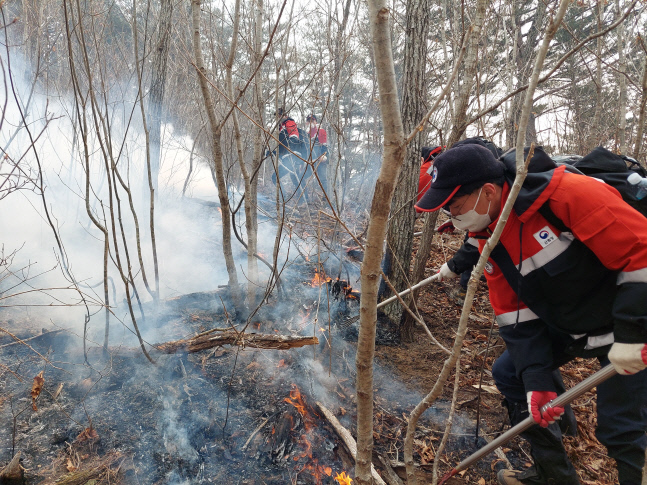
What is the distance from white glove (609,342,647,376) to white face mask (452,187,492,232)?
34.2 inches

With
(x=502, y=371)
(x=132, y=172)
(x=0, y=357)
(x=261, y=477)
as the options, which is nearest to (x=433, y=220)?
(x=502, y=371)

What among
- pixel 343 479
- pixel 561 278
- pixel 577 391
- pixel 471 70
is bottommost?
pixel 343 479

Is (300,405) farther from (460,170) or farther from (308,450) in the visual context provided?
(460,170)

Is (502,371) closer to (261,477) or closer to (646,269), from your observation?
(646,269)

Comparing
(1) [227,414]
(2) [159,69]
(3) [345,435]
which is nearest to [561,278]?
(3) [345,435]

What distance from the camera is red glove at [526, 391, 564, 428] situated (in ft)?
6.41

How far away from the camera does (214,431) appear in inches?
115

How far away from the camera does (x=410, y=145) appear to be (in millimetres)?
4172

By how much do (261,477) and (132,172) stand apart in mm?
10152

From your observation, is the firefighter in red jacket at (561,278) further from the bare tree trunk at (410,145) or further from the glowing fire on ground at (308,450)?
the bare tree trunk at (410,145)

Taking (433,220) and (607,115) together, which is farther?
(607,115)

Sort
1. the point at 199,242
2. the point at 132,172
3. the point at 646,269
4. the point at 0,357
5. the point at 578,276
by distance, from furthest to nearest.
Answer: the point at 132,172
the point at 199,242
the point at 0,357
the point at 578,276
the point at 646,269

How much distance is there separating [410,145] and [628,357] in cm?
306

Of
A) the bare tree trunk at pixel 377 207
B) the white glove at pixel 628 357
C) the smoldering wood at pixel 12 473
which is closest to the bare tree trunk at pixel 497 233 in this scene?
the bare tree trunk at pixel 377 207
